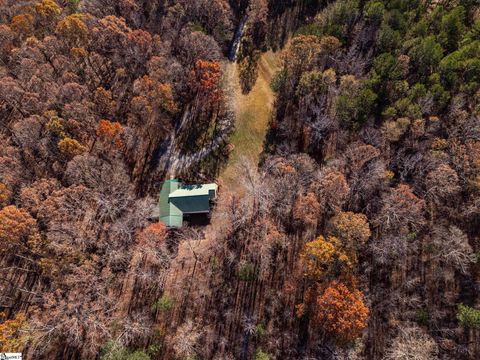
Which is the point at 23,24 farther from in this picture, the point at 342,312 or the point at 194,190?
the point at 342,312

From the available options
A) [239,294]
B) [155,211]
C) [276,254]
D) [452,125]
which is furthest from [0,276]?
[452,125]

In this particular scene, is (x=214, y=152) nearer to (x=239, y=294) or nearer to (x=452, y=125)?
(x=239, y=294)

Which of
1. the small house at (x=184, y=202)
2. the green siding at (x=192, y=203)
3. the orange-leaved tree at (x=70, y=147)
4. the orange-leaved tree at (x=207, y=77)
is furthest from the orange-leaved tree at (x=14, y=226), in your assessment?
the orange-leaved tree at (x=207, y=77)

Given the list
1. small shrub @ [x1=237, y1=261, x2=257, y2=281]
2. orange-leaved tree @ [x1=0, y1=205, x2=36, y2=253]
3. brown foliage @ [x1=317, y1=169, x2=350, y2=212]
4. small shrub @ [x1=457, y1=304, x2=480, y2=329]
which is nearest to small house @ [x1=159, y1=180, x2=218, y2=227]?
small shrub @ [x1=237, y1=261, x2=257, y2=281]

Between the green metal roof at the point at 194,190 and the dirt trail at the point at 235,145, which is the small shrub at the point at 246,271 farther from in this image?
the green metal roof at the point at 194,190

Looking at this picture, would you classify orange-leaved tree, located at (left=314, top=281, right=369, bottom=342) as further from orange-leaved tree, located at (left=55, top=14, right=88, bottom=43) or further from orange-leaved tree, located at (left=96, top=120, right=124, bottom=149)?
orange-leaved tree, located at (left=55, top=14, right=88, bottom=43)

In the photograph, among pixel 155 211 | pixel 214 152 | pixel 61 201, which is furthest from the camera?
pixel 214 152

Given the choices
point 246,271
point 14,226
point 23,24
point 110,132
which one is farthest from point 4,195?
point 246,271

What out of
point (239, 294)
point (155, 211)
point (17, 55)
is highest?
point (17, 55)
